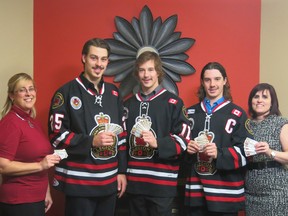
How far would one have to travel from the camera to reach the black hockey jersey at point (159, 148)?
2291 millimetres

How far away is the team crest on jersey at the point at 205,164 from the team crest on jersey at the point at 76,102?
94 cm

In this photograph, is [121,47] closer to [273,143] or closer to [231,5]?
[231,5]

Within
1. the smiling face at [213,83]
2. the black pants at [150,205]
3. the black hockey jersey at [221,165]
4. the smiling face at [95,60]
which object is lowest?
the black pants at [150,205]

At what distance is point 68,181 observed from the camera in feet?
7.07

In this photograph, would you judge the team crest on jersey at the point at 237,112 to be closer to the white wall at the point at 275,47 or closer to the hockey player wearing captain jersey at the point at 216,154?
the hockey player wearing captain jersey at the point at 216,154

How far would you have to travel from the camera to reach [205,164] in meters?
2.34

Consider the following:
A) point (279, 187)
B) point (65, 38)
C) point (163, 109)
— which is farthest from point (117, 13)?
point (279, 187)

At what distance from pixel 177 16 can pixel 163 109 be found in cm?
112

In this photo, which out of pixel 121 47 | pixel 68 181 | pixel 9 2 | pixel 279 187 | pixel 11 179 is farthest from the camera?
pixel 121 47

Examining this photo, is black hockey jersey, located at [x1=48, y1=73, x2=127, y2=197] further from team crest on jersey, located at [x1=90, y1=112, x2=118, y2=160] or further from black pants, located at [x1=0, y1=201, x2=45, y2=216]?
black pants, located at [x1=0, y1=201, x2=45, y2=216]

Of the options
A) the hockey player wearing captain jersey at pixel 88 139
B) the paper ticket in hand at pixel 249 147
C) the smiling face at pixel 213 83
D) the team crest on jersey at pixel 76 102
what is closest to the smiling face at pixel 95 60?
the hockey player wearing captain jersey at pixel 88 139

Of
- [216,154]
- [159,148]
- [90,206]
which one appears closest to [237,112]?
[216,154]

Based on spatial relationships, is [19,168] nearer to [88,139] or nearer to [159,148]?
[88,139]

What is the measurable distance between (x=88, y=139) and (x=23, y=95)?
0.53 metres
